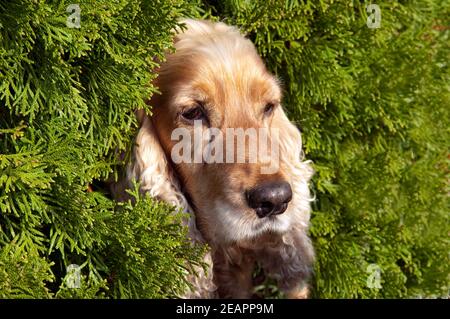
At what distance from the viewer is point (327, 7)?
12.5 ft

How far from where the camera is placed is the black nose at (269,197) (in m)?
3.21

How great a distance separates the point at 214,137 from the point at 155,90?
0.38 m

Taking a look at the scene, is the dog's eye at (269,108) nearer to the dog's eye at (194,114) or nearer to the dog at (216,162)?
the dog at (216,162)

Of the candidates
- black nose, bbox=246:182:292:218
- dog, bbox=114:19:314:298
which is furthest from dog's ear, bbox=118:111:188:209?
black nose, bbox=246:182:292:218

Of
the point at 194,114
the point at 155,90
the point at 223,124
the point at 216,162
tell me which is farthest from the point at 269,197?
the point at 155,90

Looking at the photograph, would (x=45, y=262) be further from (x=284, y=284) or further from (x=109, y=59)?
(x=284, y=284)

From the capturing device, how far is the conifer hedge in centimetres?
303

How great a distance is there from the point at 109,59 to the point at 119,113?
0.24m

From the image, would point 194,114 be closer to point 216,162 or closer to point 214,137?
point 214,137

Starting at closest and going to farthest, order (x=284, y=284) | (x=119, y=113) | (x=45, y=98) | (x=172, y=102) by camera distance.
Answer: (x=45, y=98) < (x=119, y=113) < (x=172, y=102) < (x=284, y=284)

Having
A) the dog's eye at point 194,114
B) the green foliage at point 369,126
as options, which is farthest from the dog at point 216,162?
the green foliage at point 369,126

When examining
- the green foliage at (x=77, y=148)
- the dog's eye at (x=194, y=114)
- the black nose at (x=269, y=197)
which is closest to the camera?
the green foliage at (x=77, y=148)

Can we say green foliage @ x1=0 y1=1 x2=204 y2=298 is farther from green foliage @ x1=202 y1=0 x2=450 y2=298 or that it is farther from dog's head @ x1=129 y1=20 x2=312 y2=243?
green foliage @ x1=202 y1=0 x2=450 y2=298
